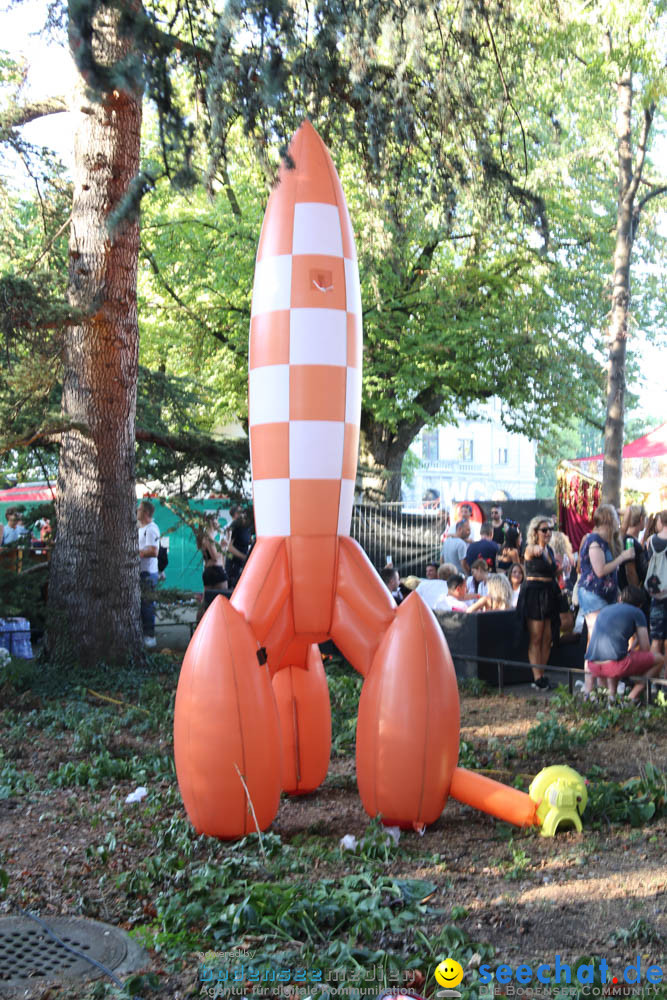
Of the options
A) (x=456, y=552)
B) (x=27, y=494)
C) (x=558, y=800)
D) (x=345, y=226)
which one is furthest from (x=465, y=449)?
(x=558, y=800)

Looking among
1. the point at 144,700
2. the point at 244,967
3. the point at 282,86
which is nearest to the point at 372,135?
the point at 282,86

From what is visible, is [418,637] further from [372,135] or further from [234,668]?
[372,135]

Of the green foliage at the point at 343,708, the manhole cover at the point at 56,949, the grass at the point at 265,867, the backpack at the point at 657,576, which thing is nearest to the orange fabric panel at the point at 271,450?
the grass at the point at 265,867

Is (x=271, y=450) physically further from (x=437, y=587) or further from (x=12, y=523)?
(x=12, y=523)

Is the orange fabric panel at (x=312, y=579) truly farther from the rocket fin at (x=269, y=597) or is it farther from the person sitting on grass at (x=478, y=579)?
the person sitting on grass at (x=478, y=579)

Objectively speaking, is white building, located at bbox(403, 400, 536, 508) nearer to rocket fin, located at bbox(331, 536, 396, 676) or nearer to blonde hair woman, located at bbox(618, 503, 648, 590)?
blonde hair woman, located at bbox(618, 503, 648, 590)

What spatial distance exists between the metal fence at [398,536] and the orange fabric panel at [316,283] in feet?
40.1

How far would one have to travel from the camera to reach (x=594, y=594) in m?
8.52

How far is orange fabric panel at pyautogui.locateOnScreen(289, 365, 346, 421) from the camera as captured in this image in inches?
208

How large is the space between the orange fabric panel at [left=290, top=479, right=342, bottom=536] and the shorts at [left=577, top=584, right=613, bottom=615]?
13.3 feet

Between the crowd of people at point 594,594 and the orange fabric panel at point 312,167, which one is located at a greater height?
the orange fabric panel at point 312,167

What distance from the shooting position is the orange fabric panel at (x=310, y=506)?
5328 millimetres

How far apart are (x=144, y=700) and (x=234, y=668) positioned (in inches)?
154

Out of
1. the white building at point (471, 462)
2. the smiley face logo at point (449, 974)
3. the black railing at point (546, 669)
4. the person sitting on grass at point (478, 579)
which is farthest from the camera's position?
the white building at point (471, 462)
